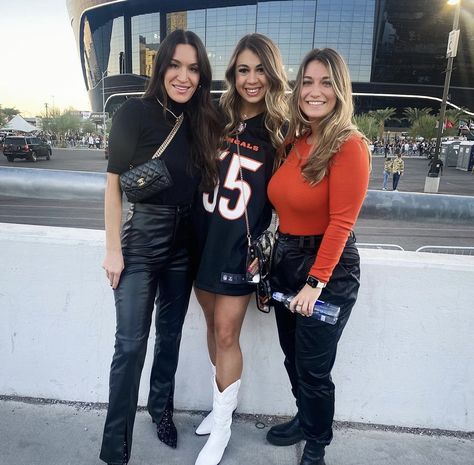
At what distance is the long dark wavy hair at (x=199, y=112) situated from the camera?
6.27 ft

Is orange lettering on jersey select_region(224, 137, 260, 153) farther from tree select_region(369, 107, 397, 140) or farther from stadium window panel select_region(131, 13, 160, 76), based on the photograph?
stadium window panel select_region(131, 13, 160, 76)

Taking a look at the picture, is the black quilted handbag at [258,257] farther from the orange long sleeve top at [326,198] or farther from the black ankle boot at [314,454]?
the black ankle boot at [314,454]

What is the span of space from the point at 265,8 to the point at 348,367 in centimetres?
6386

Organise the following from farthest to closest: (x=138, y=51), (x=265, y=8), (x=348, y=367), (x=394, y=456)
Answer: (x=138, y=51) < (x=265, y=8) < (x=348, y=367) < (x=394, y=456)

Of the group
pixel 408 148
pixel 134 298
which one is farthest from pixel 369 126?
pixel 134 298

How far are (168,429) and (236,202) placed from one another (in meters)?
1.31

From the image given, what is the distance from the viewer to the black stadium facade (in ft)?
177

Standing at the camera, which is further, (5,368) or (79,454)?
(5,368)

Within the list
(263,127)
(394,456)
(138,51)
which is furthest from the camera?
(138,51)

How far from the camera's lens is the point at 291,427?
2.24 meters

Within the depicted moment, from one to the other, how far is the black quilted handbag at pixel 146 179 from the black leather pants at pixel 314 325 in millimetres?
607

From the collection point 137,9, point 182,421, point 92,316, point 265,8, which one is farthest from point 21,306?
point 137,9

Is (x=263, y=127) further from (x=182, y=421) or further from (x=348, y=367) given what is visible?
(x=182, y=421)

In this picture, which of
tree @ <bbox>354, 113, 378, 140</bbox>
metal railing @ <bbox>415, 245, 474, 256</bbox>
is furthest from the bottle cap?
tree @ <bbox>354, 113, 378, 140</bbox>
